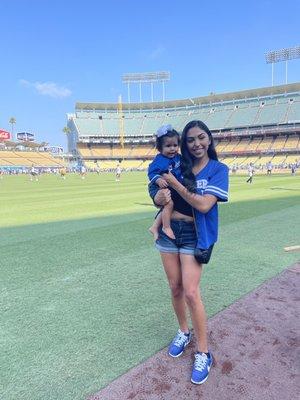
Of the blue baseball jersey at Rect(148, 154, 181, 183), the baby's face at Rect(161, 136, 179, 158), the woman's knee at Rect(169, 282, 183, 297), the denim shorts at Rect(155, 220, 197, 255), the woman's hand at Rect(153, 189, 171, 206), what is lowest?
the woman's knee at Rect(169, 282, 183, 297)

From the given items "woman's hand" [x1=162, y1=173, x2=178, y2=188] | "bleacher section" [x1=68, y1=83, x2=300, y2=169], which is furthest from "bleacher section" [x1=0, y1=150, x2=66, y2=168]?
"woman's hand" [x1=162, y1=173, x2=178, y2=188]

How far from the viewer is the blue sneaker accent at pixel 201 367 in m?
3.00

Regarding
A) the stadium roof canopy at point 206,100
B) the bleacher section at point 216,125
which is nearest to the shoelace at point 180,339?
the bleacher section at point 216,125

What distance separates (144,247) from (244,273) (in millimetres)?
2308

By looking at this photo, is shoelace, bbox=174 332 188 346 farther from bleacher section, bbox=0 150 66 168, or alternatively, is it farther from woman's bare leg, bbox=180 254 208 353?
bleacher section, bbox=0 150 66 168

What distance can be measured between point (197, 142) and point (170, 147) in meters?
0.23

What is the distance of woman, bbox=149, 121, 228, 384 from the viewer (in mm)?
2941

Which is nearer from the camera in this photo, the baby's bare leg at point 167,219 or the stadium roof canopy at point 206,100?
the baby's bare leg at point 167,219

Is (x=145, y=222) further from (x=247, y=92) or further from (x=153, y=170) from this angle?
(x=247, y=92)

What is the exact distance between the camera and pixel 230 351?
3.46 meters

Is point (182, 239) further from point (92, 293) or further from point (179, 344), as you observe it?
point (92, 293)

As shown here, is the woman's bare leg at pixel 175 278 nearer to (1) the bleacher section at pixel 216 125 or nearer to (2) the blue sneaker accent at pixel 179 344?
(2) the blue sneaker accent at pixel 179 344

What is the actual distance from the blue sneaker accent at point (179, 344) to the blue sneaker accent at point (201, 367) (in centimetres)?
28

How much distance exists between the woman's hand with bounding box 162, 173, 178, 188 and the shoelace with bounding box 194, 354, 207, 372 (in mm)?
1477
